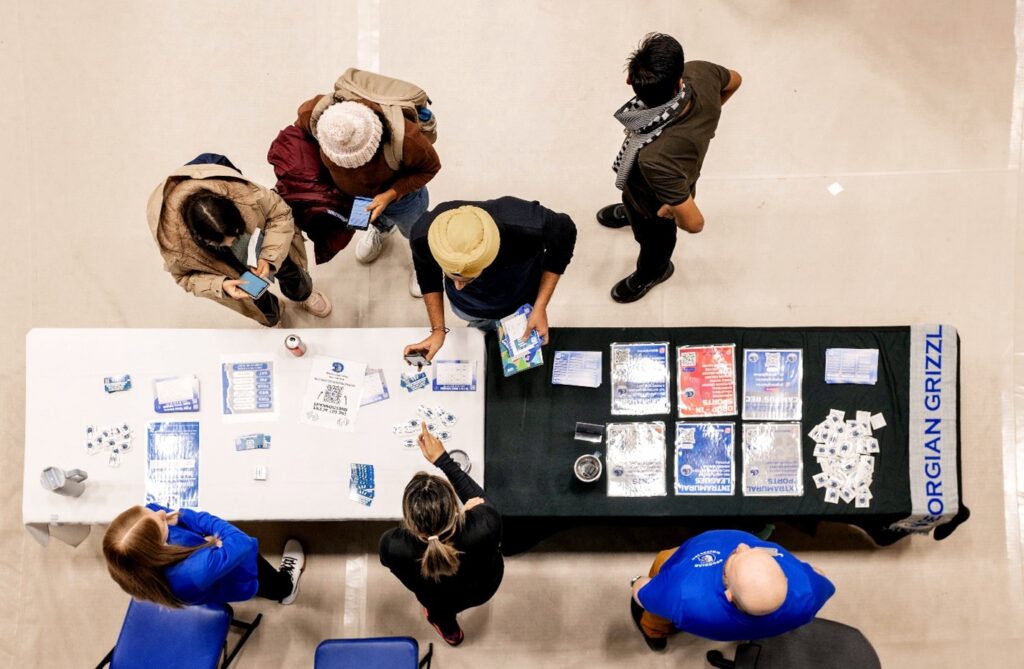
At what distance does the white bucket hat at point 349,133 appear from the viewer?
2361 mm

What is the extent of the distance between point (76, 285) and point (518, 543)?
2.91 meters

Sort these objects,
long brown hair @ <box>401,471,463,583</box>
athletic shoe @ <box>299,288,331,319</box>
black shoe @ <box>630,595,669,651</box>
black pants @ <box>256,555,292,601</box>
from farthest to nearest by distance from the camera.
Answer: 1. athletic shoe @ <box>299,288,331,319</box>
2. black shoe @ <box>630,595,669,651</box>
3. black pants @ <box>256,555,292,601</box>
4. long brown hair @ <box>401,471,463,583</box>

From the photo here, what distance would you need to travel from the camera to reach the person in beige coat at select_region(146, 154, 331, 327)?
244 centimetres

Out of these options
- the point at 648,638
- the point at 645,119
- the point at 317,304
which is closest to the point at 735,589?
the point at 648,638

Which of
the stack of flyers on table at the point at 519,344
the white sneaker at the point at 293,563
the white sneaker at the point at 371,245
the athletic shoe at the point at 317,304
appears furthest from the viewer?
A: the white sneaker at the point at 371,245

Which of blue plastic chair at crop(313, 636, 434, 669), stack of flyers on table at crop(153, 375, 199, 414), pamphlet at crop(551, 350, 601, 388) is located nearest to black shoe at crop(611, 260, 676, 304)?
pamphlet at crop(551, 350, 601, 388)

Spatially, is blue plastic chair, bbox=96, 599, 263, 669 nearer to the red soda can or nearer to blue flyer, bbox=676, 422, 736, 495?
the red soda can

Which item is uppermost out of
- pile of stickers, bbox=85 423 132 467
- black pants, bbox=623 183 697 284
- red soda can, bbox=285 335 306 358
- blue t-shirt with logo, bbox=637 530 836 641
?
black pants, bbox=623 183 697 284

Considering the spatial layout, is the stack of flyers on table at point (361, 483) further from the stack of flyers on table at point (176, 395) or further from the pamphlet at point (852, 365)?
the pamphlet at point (852, 365)

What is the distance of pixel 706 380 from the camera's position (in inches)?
115

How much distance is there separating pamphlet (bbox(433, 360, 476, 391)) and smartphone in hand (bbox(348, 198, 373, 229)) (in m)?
0.67

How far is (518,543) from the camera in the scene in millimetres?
3227

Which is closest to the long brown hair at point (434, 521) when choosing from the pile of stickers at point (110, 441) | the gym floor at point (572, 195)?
the gym floor at point (572, 195)

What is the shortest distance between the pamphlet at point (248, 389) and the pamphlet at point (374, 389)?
1.32ft
